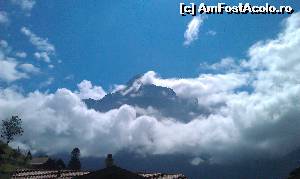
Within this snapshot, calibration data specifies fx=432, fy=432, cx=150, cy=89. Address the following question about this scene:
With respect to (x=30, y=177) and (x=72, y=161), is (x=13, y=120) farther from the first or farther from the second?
(x=30, y=177)

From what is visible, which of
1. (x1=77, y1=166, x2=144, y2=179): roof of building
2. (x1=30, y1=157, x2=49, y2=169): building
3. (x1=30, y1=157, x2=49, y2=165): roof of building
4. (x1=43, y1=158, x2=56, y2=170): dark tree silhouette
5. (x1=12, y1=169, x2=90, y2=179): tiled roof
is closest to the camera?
(x1=77, y1=166, x2=144, y2=179): roof of building

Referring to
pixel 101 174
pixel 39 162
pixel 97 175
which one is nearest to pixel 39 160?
pixel 39 162

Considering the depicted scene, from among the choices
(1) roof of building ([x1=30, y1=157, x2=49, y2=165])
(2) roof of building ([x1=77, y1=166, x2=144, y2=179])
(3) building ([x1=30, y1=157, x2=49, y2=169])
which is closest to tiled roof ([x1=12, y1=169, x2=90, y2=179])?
(2) roof of building ([x1=77, y1=166, x2=144, y2=179])

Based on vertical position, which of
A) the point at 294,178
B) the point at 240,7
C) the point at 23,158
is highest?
the point at 240,7

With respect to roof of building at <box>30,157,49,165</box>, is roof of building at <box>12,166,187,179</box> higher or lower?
lower

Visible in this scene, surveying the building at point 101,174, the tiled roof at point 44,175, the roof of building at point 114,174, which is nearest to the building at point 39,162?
the building at point 101,174

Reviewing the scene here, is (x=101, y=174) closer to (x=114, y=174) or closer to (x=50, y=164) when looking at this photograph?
(x=114, y=174)

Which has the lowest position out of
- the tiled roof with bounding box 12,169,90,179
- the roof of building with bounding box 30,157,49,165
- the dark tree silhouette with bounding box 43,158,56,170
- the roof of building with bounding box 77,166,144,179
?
the roof of building with bounding box 77,166,144,179

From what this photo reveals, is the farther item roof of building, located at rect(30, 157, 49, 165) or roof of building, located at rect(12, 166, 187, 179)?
roof of building, located at rect(30, 157, 49, 165)

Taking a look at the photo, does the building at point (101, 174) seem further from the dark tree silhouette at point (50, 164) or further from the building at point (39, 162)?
the dark tree silhouette at point (50, 164)

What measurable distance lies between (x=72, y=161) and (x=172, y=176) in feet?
280

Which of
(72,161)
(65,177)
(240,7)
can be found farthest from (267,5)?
(72,161)

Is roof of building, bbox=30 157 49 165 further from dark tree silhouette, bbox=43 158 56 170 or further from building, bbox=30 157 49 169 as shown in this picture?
dark tree silhouette, bbox=43 158 56 170

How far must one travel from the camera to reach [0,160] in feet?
77.4
